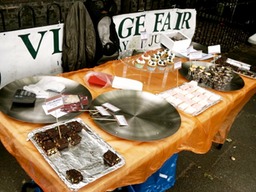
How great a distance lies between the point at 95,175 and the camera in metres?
1.08

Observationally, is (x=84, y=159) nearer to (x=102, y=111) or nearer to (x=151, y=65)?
(x=102, y=111)

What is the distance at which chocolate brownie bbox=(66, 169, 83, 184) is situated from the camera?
1.03 metres

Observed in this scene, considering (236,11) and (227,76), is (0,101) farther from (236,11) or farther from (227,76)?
(236,11)

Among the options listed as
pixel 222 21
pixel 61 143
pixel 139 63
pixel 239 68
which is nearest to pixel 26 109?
pixel 61 143

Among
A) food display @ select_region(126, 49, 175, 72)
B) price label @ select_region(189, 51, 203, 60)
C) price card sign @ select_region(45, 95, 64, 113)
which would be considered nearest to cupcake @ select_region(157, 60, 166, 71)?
food display @ select_region(126, 49, 175, 72)

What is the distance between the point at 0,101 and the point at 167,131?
99 cm

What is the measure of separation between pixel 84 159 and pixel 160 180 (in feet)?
3.07

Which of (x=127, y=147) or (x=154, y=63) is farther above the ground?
(x=154, y=63)

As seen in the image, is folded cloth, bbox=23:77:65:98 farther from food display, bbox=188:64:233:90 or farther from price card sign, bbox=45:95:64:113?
food display, bbox=188:64:233:90

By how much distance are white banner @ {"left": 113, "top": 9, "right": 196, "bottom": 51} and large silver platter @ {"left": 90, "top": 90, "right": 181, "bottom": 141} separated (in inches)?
41.3

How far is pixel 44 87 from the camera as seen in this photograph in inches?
63.5

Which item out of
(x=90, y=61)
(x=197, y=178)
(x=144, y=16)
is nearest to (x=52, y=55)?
(x=90, y=61)

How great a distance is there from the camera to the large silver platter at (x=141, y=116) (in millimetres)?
1375

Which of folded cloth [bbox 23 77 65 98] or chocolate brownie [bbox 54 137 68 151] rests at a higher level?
folded cloth [bbox 23 77 65 98]
